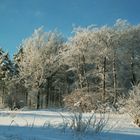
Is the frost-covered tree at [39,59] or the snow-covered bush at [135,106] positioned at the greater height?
the frost-covered tree at [39,59]

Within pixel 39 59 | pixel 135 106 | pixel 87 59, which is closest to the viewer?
pixel 135 106

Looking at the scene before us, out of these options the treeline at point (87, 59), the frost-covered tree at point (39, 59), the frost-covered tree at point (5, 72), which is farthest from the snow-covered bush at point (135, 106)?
the frost-covered tree at point (5, 72)

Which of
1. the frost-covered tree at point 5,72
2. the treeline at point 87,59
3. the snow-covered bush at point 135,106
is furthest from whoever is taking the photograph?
the frost-covered tree at point 5,72

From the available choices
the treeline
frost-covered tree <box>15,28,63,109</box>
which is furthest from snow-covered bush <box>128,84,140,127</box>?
frost-covered tree <box>15,28,63,109</box>

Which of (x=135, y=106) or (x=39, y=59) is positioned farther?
(x=39, y=59)

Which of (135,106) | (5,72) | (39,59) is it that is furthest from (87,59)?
(135,106)

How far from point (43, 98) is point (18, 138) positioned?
57234 mm

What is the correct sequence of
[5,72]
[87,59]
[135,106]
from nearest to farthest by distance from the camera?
1. [135,106]
2. [87,59]
3. [5,72]

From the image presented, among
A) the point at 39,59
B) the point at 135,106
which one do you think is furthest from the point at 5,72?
the point at 135,106

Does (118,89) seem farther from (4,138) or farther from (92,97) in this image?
(4,138)

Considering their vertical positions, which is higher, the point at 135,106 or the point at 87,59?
the point at 87,59

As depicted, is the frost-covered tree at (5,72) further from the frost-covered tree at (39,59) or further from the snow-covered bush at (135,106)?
the snow-covered bush at (135,106)

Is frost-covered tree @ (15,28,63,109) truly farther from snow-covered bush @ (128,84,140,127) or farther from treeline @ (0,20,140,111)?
snow-covered bush @ (128,84,140,127)

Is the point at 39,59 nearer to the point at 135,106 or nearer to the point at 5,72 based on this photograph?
the point at 5,72
